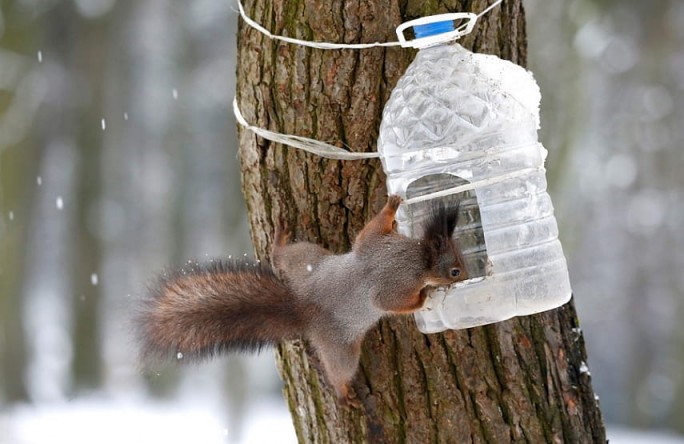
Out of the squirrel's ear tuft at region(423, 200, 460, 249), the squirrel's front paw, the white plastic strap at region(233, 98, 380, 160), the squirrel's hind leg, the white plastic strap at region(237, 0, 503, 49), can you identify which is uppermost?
the white plastic strap at region(237, 0, 503, 49)

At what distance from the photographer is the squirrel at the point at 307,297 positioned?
2.13m

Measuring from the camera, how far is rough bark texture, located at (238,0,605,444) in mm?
2324

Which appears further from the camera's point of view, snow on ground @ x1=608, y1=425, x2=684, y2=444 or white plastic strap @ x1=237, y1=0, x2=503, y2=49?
snow on ground @ x1=608, y1=425, x2=684, y2=444

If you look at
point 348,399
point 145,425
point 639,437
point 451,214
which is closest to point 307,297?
point 348,399

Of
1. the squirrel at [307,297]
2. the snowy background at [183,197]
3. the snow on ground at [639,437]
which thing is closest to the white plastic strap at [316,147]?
the squirrel at [307,297]

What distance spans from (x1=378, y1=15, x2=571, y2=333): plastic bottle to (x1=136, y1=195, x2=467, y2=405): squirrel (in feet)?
0.38

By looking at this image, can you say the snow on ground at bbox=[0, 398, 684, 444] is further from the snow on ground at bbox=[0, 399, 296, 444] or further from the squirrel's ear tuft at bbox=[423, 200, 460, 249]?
the squirrel's ear tuft at bbox=[423, 200, 460, 249]

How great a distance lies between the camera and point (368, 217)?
2352 millimetres

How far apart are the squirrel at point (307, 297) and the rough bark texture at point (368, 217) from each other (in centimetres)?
10

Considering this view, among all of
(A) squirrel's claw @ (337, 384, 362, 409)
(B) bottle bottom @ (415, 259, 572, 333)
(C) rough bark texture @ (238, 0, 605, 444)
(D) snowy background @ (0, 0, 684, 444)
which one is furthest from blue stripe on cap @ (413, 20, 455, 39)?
(D) snowy background @ (0, 0, 684, 444)

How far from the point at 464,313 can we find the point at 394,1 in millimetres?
768

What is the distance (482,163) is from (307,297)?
0.51 metres

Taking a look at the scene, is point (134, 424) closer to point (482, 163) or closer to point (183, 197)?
point (183, 197)

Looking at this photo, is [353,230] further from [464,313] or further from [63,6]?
[63,6]
